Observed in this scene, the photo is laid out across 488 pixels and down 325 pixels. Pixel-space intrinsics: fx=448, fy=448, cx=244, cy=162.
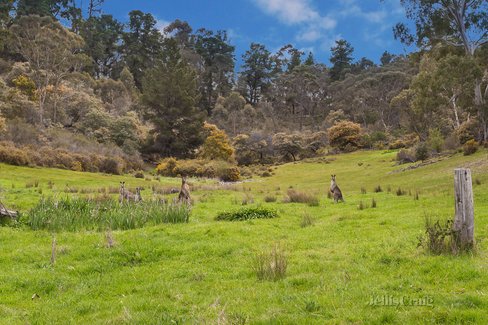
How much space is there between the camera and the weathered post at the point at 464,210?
322 inches

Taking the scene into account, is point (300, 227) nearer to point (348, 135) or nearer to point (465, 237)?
point (465, 237)

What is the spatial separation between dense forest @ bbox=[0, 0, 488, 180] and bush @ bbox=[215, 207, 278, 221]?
21.7 metres

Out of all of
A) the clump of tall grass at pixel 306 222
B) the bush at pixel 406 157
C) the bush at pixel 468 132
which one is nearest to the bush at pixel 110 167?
the bush at pixel 406 157

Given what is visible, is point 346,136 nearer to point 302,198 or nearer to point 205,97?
point 205,97

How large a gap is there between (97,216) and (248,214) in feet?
16.4

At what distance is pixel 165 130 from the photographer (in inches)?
2354

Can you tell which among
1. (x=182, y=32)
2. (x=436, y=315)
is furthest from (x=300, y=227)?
(x=182, y=32)

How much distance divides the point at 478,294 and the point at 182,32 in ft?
336

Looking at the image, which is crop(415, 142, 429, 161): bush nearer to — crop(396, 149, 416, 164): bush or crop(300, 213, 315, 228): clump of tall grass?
crop(396, 149, 416, 164): bush

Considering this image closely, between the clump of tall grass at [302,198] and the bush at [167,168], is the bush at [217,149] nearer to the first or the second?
the bush at [167,168]

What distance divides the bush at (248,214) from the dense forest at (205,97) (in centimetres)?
2167

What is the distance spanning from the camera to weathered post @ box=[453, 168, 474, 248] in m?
8.18

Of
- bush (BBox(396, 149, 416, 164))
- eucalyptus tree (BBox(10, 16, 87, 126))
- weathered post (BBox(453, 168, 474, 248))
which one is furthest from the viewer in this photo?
eucalyptus tree (BBox(10, 16, 87, 126))

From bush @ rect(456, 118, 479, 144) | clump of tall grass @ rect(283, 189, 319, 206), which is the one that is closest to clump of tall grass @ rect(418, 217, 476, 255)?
clump of tall grass @ rect(283, 189, 319, 206)
